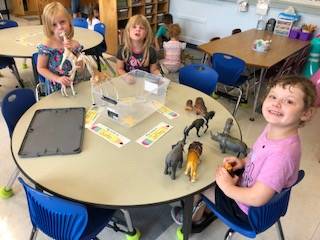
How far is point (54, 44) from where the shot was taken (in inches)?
78.4

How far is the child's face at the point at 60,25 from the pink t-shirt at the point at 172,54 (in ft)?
5.89

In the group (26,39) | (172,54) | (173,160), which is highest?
(173,160)

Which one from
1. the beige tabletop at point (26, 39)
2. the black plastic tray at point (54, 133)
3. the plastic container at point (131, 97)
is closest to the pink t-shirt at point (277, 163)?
Result: the plastic container at point (131, 97)

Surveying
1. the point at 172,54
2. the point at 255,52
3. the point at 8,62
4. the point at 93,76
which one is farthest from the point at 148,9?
the point at 93,76

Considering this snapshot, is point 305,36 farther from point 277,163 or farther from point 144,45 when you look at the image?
point 277,163

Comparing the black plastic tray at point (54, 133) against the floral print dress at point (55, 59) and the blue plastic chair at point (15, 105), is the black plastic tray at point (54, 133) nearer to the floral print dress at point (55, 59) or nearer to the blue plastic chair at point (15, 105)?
the blue plastic chair at point (15, 105)

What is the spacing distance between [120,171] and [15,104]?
0.83 m

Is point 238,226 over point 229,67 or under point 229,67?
under

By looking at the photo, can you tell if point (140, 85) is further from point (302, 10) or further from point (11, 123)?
point (302, 10)

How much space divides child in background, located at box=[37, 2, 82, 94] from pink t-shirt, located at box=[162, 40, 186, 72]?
176 cm

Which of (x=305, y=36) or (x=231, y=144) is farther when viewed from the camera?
(x=305, y=36)

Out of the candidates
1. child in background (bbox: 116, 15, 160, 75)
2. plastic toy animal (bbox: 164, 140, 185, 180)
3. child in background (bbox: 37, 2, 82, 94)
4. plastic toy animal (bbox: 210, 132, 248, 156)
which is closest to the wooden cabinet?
child in background (bbox: 116, 15, 160, 75)

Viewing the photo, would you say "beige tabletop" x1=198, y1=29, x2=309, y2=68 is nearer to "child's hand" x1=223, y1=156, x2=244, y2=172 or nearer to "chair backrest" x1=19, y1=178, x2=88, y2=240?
"child's hand" x1=223, y1=156, x2=244, y2=172

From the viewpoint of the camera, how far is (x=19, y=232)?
1703 mm
